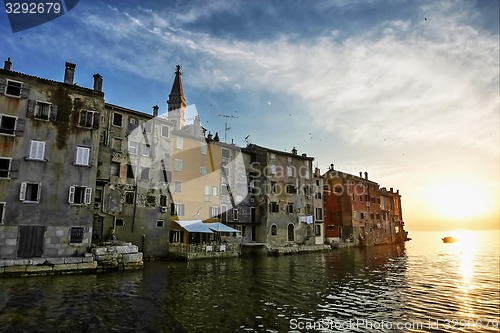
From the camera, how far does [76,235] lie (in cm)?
2472

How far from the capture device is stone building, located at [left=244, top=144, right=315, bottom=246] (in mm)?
46094

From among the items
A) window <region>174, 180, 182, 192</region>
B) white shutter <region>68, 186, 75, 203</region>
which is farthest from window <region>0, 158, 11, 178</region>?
window <region>174, 180, 182, 192</region>

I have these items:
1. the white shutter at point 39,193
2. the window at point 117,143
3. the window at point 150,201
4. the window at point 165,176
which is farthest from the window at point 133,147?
the white shutter at point 39,193

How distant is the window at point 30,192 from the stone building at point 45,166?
62mm

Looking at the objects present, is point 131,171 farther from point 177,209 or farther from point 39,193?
point 39,193

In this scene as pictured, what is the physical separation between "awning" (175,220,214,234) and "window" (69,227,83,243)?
11180mm

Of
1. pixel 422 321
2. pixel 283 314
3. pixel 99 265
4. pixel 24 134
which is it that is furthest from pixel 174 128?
pixel 422 321

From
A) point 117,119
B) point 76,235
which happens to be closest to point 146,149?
point 117,119

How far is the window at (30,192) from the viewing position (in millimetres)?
23250

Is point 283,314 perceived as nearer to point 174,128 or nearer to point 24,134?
point 24,134

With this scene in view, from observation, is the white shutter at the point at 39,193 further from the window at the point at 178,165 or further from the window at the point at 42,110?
the window at the point at 178,165

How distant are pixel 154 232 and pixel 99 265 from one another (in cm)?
901

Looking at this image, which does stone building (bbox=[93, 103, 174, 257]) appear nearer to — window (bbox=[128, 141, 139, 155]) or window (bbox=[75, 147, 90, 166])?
window (bbox=[128, 141, 139, 155])

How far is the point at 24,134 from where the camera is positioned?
24.2m
